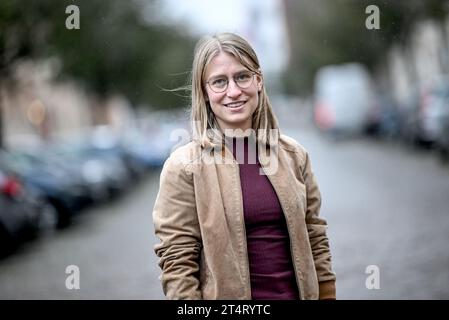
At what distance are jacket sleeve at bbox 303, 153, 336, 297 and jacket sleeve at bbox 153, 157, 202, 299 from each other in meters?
0.44

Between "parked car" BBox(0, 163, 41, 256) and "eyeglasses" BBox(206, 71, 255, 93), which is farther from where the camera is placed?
"parked car" BBox(0, 163, 41, 256)

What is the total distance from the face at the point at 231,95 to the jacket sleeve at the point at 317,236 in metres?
0.30

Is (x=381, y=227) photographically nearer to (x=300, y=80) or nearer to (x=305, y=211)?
(x=305, y=211)

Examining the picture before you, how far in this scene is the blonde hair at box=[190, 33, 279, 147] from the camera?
276 cm

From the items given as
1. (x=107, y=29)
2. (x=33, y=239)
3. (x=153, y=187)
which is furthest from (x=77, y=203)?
(x=107, y=29)

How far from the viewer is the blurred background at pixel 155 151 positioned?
8.63 m

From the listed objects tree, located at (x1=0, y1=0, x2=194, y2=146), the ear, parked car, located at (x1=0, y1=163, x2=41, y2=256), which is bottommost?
parked car, located at (x1=0, y1=163, x2=41, y2=256)

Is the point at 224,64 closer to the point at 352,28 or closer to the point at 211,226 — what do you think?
the point at 211,226

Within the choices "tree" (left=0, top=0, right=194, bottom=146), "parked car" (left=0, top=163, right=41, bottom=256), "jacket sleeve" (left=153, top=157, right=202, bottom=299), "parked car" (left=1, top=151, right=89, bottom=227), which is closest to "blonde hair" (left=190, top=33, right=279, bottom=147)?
"jacket sleeve" (left=153, top=157, right=202, bottom=299)

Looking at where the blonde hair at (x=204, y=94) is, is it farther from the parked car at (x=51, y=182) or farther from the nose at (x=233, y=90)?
the parked car at (x=51, y=182)

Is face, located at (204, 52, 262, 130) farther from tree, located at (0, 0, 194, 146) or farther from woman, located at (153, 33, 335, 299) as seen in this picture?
tree, located at (0, 0, 194, 146)

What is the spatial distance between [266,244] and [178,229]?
288mm

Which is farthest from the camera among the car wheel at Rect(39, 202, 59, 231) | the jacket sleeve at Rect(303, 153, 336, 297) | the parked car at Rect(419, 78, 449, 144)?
the parked car at Rect(419, 78, 449, 144)

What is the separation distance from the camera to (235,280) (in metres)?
2.66
